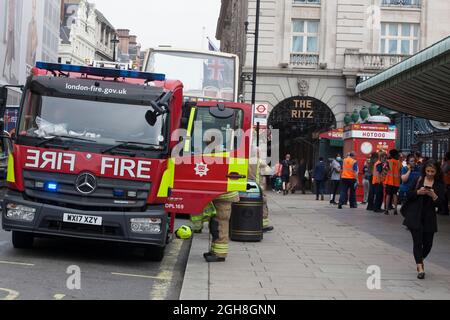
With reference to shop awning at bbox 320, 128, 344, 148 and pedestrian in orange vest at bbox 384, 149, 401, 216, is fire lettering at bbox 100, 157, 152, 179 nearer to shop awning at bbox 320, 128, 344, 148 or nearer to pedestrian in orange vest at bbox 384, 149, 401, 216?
pedestrian in orange vest at bbox 384, 149, 401, 216

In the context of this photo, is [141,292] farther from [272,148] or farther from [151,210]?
[272,148]

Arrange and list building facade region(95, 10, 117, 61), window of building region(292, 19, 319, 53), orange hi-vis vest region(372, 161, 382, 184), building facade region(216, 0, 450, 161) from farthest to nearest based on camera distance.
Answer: building facade region(95, 10, 117, 61) < window of building region(292, 19, 319, 53) < building facade region(216, 0, 450, 161) < orange hi-vis vest region(372, 161, 382, 184)

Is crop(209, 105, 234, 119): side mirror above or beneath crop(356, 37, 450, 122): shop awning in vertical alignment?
beneath

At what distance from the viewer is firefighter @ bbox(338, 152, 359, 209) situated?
19.8 meters

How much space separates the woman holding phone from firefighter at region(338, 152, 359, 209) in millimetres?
10990

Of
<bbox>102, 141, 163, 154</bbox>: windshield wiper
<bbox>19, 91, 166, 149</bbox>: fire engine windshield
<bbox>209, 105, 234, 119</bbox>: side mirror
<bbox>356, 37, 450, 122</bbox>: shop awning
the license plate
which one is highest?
→ <bbox>356, 37, 450, 122</bbox>: shop awning

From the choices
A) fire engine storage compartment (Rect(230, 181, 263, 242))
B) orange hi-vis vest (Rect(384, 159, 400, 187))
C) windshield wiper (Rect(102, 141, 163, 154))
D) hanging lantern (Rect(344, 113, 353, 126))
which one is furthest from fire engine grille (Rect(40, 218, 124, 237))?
hanging lantern (Rect(344, 113, 353, 126))

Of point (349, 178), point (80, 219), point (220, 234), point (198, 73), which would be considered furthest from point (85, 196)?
point (349, 178)

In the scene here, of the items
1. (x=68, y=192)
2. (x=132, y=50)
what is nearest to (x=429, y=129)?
(x=68, y=192)

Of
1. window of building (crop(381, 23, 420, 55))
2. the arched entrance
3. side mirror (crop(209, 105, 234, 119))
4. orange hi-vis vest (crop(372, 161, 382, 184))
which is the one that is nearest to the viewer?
side mirror (crop(209, 105, 234, 119))

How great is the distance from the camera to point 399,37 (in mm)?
35094

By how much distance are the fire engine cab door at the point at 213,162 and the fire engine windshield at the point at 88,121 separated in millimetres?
1458

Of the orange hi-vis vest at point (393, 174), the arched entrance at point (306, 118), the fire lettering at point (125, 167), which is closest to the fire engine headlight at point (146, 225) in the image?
the fire lettering at point (125, 167)

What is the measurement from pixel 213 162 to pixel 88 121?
365 cm
